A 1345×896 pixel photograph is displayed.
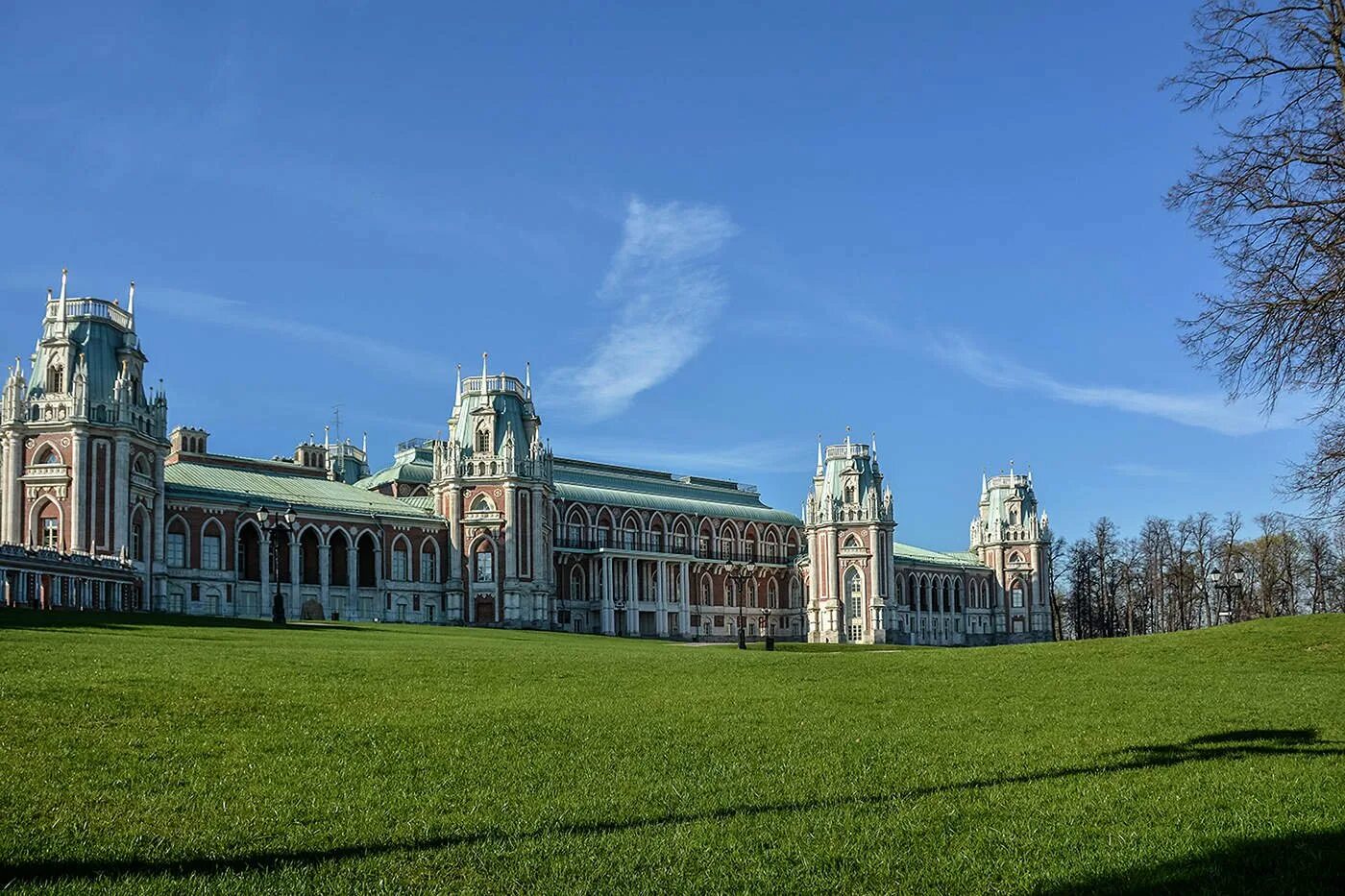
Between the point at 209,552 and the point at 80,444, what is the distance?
40.9ft

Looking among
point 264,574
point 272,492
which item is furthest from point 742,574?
point 264,574

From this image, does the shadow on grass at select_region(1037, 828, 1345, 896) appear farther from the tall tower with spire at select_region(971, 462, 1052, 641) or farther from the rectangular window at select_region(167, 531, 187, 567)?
the tall tower with spire at select_region(971, 462, 1052, 641)

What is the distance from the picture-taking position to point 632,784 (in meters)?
12.7

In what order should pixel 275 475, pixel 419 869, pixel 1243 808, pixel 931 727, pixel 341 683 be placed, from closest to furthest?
pixel 419 869 → pixel 1243 808 → pixel 931 727 → pixel 341 683 → pixel 275 475

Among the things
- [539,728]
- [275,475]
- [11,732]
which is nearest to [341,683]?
[539,728]

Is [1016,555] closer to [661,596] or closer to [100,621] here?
[661,596]

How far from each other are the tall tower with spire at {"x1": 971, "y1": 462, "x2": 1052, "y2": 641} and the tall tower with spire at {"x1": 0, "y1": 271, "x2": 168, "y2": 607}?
84385mm

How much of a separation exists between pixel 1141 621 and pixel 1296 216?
326 ft

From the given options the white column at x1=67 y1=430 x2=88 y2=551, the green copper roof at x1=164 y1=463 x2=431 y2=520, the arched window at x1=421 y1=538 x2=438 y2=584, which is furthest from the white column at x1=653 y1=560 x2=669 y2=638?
the white column at x1=67 y1=430 x2=88 y2=551

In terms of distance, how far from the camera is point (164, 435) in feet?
234

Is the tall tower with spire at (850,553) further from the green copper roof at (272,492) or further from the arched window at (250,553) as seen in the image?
the arched window at (250,553)

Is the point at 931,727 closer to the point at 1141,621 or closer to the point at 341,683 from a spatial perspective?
the point at 341,683

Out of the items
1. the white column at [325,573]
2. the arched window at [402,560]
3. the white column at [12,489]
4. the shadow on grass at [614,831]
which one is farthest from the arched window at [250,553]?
the shadow on grass at [614,831]

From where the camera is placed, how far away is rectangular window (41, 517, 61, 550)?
64.4 m
